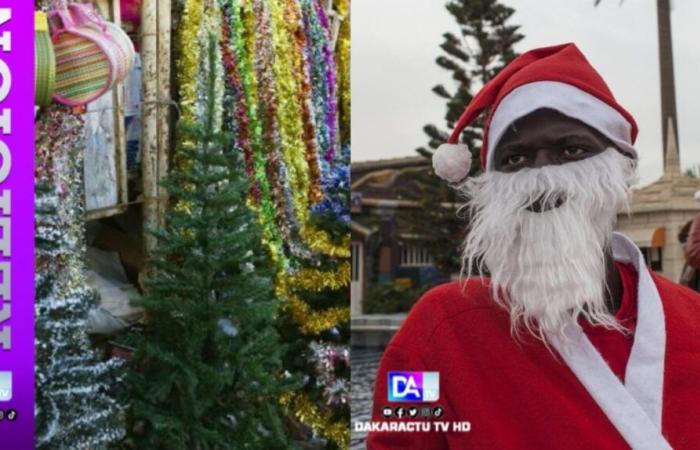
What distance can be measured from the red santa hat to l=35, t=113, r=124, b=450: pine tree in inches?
39.6

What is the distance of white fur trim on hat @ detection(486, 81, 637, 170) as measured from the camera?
2.52m

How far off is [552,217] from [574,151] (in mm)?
177

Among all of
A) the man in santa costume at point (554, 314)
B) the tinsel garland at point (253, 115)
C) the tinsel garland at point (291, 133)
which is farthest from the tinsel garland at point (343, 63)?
the man in santa costume at point (554, 314)

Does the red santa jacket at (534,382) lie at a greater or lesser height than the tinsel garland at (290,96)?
lesser

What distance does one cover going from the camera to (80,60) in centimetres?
277

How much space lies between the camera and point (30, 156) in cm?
260

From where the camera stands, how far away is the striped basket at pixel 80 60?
2750mm

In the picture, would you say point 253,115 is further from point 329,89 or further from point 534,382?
point 534,382

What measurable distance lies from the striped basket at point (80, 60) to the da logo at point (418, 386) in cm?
112

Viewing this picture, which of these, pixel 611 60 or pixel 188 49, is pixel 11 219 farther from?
pixel 611 60

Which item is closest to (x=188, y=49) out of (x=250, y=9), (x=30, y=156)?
(x=250, y=9)

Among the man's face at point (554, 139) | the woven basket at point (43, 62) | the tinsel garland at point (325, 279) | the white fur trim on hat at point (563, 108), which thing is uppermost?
the woven basket at point (43, 62)

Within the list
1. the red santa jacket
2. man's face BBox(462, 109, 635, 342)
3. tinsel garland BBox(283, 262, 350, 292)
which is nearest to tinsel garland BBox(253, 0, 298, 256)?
tinsel garland BBox(283, 262, 350, 292)

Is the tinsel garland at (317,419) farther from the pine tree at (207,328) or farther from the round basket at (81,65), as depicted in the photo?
the round basket at (81,65)
